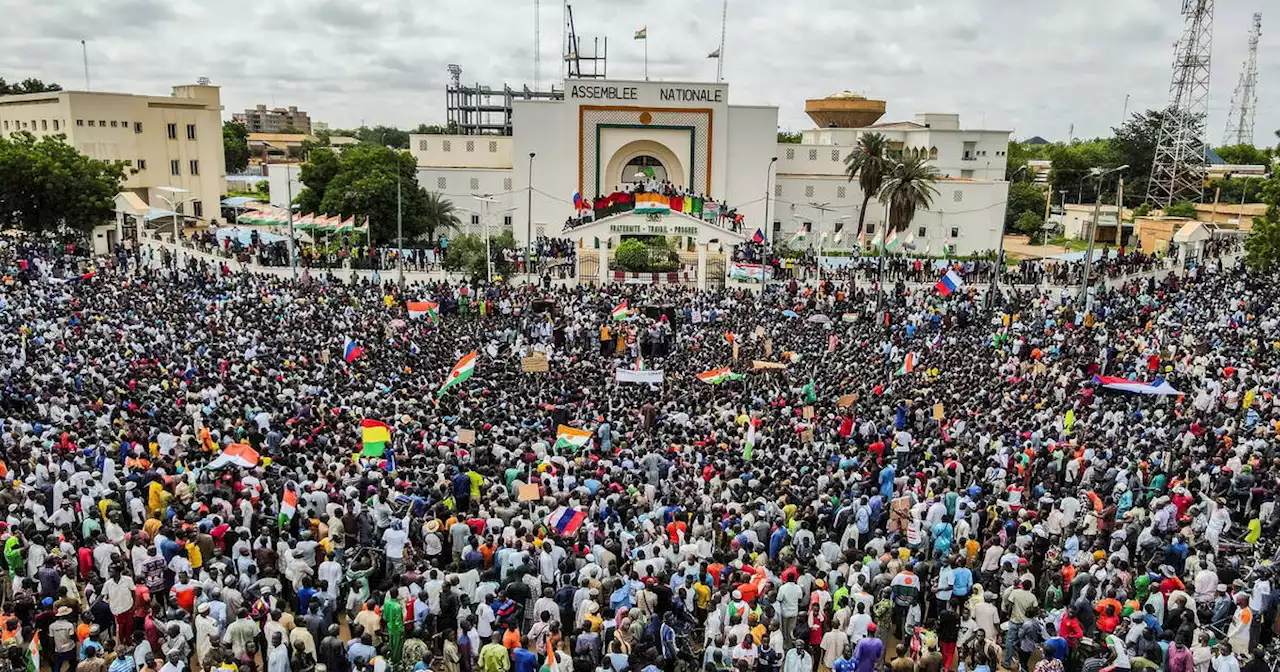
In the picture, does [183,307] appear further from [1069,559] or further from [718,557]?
[1069,559]

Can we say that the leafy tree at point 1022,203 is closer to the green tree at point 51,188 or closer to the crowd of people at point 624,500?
the crowd of people at point 624,500

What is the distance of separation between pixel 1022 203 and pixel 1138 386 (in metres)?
54.6

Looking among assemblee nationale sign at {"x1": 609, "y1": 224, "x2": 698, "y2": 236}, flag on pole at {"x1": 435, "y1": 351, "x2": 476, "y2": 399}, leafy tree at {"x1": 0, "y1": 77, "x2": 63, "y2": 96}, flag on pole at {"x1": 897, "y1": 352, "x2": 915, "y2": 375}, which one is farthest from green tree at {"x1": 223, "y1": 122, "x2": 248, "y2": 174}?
flag on pole at {"x1": 897, "y1": 352, "x2": 915, "y2": 375}

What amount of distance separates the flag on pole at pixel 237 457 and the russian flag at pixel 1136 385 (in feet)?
52.4

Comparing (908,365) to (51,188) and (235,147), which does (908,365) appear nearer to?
(51,188)

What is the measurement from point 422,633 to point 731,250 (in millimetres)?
33176

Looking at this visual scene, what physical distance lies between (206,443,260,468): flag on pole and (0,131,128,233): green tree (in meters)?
34.2

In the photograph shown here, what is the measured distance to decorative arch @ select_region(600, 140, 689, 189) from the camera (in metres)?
50.5

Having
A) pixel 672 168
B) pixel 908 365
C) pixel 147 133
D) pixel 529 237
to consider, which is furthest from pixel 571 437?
pixel 147 133

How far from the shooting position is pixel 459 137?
52.4 metres

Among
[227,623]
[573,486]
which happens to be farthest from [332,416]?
[227,623]

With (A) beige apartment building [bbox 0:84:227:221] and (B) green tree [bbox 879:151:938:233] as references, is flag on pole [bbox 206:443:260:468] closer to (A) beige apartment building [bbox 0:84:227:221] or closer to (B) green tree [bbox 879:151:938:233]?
(B) green tree [bbox 879:151:938:233]

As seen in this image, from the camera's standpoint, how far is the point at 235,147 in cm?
8906

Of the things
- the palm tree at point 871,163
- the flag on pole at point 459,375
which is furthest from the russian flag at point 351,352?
the palm tree at point 871,163
